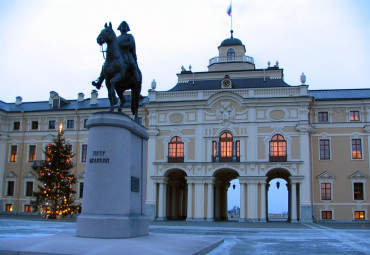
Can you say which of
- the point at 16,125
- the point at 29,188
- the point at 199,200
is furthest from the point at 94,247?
the point at 16,125

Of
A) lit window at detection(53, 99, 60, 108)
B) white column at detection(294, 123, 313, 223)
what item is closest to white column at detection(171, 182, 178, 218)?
white column at detection(294, 123, 313, 223)

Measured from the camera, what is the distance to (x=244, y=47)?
2037 inches

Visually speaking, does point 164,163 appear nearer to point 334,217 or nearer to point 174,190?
point 174,190

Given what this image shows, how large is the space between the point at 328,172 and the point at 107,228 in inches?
1357

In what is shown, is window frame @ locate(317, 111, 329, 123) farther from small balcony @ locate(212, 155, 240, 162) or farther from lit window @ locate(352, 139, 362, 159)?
small balcony @ locate(212, 155, 240, 162)

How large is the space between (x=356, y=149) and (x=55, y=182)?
94.9 feet

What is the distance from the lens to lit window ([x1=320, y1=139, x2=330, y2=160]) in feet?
139

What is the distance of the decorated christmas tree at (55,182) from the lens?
38750mm

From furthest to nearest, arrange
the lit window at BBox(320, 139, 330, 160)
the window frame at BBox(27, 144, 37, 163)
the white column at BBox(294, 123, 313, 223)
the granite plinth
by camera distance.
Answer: the window frame at BBox(27, 144, 37, 163) < the lit window at BBox(320, 139, 330, 160) < the white column at BBox(294, 123, 313, 223) < the granite plinth

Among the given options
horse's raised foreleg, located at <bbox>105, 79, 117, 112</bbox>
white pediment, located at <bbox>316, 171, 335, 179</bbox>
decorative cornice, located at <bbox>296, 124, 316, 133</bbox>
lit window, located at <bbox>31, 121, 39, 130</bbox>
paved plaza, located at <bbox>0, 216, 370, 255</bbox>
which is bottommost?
paved plaza, located at <bbox>0, 216, 370, 255</bbox>

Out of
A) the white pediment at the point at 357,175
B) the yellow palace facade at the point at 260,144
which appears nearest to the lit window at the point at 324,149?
the yellow palace facade at the point at 260,144

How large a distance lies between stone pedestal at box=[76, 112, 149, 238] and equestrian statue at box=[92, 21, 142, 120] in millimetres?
957

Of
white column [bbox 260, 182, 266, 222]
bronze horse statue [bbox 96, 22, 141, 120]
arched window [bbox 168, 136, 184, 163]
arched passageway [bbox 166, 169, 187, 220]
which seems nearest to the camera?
bronze horse statue [bbox 96, 22, 141, 120]

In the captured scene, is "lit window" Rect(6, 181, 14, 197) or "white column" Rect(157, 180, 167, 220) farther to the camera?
"lit window" Rect(6, 181, 14, 197)
